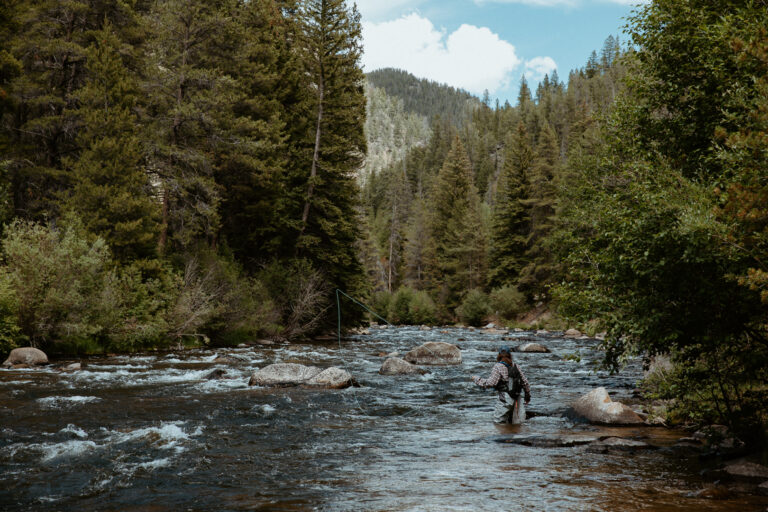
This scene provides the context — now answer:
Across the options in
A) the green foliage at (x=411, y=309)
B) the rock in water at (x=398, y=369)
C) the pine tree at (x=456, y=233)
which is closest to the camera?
the rock in water at (x=398, y=369)

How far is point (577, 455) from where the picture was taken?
25.7 feet

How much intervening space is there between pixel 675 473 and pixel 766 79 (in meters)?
4.87

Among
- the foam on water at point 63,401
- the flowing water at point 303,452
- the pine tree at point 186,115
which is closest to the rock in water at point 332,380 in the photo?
the flowing water at point 303,452

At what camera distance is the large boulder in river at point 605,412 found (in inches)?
396

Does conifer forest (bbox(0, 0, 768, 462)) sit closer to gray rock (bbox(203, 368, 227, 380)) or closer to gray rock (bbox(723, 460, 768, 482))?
gray rock (bbox(723, 460, 768, 482))

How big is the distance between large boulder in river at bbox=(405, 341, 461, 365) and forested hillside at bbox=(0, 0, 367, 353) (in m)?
8.34

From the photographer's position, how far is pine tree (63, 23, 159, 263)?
19359 mm

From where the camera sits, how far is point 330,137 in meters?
30.3

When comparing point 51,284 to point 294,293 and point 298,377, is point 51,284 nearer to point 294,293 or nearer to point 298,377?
point 298,377

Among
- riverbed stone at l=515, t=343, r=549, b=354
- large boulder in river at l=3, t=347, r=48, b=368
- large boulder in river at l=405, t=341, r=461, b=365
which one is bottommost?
riverbed stone at l=515, t=343, r=549, b=354

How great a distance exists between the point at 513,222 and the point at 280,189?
29.1 m

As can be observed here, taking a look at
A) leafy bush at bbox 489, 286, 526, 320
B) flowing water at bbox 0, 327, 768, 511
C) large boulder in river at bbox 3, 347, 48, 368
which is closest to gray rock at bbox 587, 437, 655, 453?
flowing water at bbox 0, 327, 768, 511

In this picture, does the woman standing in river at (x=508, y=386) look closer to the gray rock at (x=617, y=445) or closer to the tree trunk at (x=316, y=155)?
the gray rock at (x=617, y=445)

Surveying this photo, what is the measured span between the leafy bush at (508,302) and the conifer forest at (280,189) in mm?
2636
